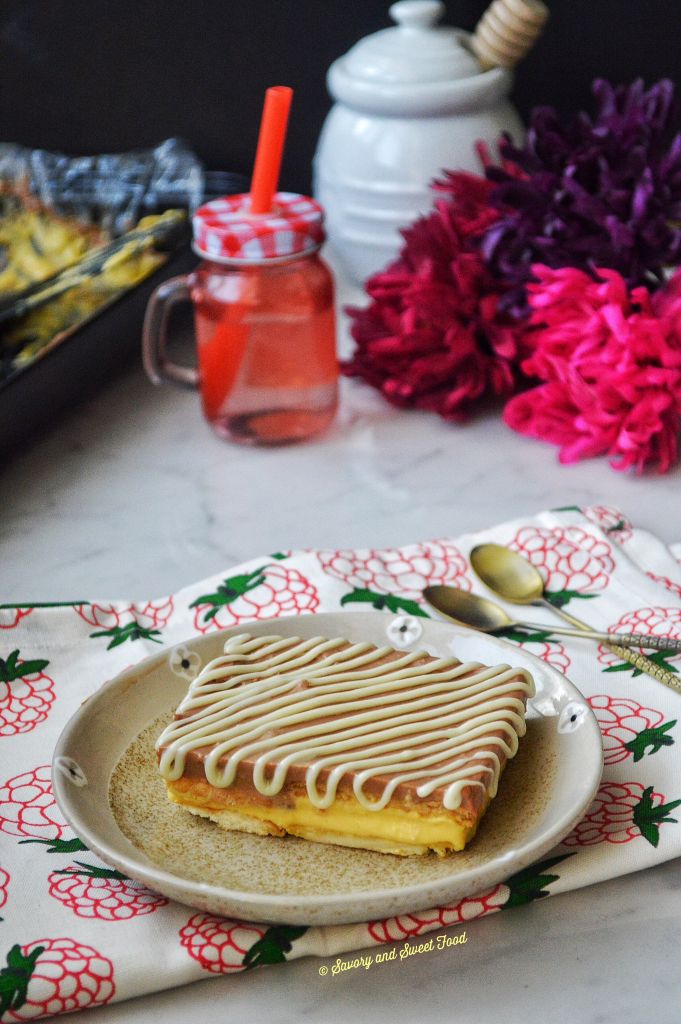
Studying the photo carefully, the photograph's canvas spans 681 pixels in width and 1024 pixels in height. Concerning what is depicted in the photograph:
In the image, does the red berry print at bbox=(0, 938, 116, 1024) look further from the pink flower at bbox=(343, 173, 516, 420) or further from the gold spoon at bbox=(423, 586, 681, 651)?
the pink flower at bbox=(343, 173, 516, 420)

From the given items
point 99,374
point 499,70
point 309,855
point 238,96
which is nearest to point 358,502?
point 99,374

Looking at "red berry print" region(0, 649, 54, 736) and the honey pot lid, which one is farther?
the honey pot lid

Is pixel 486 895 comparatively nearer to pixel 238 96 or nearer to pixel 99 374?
pixel 99 374

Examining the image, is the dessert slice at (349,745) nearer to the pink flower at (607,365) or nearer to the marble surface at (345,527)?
the marble surface at (345,527)

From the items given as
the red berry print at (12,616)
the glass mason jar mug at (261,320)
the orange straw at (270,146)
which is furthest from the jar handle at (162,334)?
the red berry print at (12,616)

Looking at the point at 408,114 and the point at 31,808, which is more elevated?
the point at 408,114

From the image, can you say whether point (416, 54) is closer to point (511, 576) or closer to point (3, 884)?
point (511, 576)

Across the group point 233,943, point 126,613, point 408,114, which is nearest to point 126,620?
point 126,613

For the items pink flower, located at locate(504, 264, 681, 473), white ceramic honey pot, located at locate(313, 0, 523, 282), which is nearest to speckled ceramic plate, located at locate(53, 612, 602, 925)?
pink flower, located at locate(504, 264, 681, 473)
